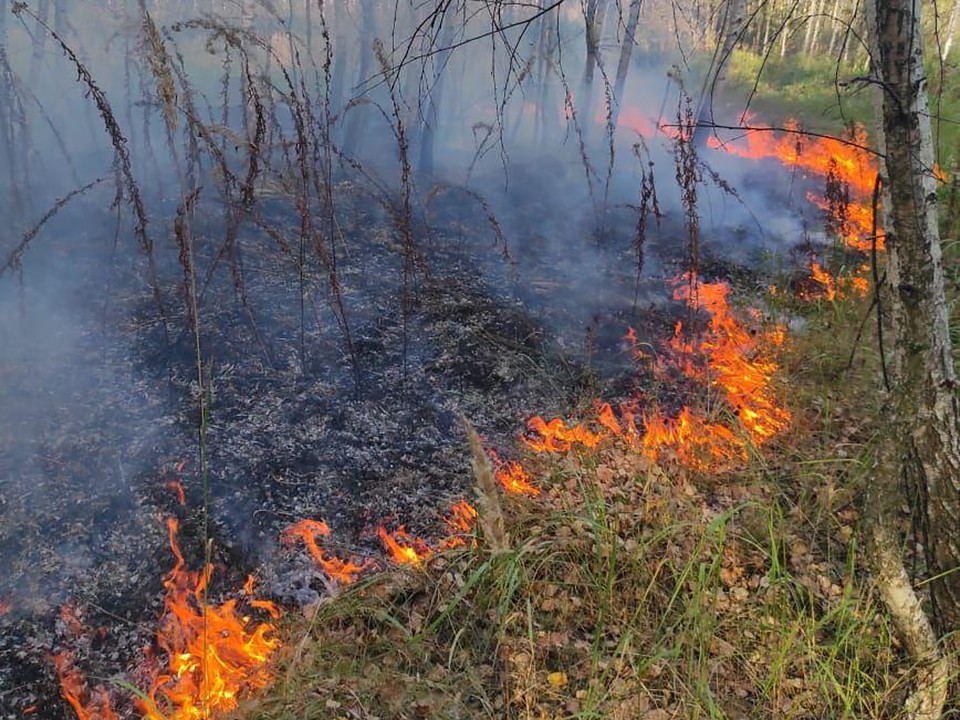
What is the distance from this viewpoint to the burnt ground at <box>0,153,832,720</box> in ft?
11.7

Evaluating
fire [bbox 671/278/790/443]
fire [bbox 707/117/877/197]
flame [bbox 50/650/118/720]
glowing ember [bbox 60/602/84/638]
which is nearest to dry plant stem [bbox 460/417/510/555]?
flame [bbox 50/650/118/720]

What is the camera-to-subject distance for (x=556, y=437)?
4.85 metres

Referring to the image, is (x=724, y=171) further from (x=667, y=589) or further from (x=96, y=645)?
(x=96, y=645)

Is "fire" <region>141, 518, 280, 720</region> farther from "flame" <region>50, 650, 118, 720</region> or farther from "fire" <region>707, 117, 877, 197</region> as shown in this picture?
"fire" <region>707, 117, 877, 197</region>

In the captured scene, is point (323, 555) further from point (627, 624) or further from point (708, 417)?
point (708, 417)

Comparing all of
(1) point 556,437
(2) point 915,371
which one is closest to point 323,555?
(1) point 556,437

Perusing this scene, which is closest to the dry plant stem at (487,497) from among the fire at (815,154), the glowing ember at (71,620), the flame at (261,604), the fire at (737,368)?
the flame at (261,604)

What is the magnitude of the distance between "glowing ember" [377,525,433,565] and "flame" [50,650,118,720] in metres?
1.55

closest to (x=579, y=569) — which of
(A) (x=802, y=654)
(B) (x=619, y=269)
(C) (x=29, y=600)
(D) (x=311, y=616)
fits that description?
(A) (x=802, y=654)

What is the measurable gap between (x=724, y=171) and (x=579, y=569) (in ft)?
36.4

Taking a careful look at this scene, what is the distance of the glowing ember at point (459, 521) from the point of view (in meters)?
3.68

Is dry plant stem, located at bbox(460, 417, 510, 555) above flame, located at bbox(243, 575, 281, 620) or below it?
above

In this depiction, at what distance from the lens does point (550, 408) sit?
17.0 ft

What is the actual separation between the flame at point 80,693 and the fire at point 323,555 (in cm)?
119
